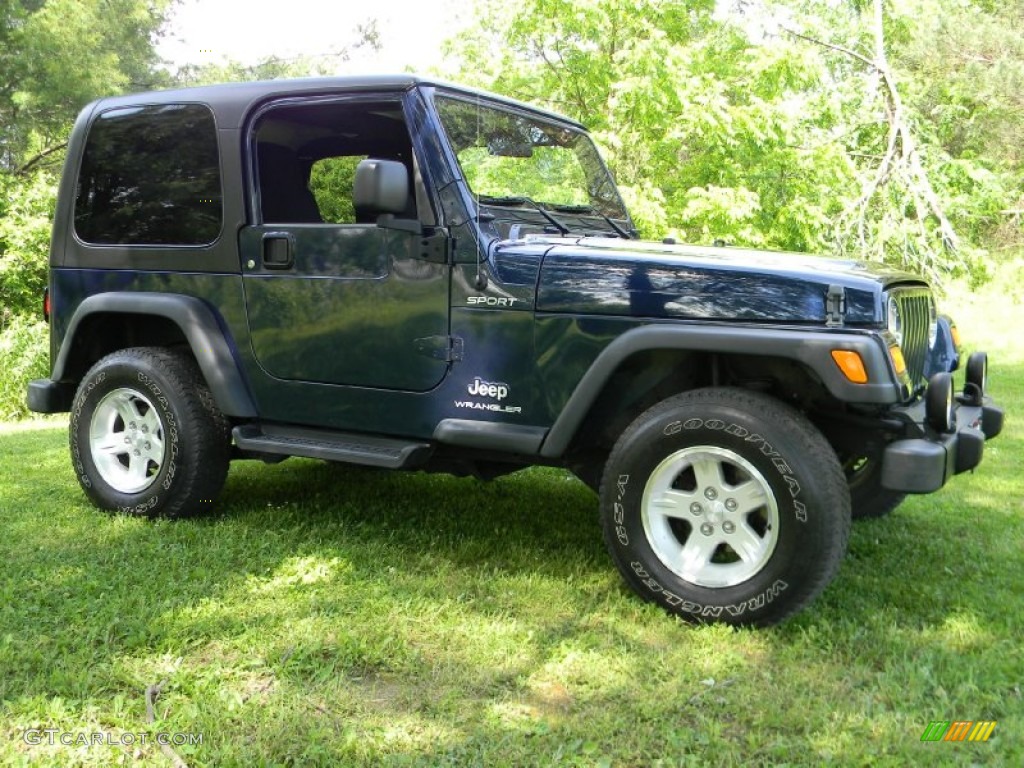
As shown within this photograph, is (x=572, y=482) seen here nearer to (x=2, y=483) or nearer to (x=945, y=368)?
(x=945, y=368)

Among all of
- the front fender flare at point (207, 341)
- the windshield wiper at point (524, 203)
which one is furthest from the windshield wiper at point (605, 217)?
the front fender flare at point (207, 341)

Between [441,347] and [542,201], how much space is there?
1.00 m

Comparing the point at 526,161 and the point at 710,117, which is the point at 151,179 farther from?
the point at 710,117

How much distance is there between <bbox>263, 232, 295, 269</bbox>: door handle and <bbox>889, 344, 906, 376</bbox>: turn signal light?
2.52 meters

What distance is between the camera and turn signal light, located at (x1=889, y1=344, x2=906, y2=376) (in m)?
3.17

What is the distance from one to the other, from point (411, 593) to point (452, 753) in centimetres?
118

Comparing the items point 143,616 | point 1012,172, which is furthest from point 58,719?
point 1012,172

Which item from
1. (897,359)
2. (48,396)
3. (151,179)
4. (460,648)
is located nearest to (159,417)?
(48,396)

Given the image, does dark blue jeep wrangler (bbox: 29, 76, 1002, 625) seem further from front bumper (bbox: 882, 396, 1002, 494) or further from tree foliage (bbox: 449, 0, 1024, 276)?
tree foliage (bbox: 449, 0, 1024, 276)

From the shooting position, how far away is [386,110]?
4129 mm

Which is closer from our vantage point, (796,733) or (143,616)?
(796,733)

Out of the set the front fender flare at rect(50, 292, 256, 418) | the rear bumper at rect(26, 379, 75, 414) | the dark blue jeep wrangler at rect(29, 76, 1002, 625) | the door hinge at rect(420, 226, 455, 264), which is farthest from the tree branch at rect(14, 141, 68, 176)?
the door hinge at rect(420, 226, 455, 264)

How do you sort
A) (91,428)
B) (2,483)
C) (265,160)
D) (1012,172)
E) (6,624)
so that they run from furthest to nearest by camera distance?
(1012,172) < (2,483) < (91,428) < (265,160) < (6,624)

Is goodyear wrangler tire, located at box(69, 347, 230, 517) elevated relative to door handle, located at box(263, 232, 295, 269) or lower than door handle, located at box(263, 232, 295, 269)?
lower
